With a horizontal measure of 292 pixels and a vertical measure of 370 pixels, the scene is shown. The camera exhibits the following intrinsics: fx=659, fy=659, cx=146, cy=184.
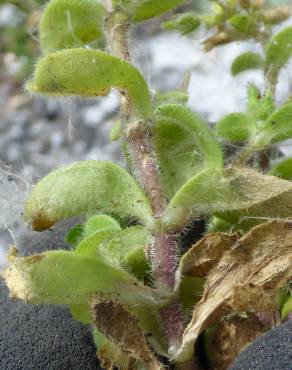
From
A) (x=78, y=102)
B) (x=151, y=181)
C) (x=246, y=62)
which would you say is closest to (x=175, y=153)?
(x=151, y=181)

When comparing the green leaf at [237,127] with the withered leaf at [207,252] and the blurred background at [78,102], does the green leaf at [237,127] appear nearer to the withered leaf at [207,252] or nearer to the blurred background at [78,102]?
the withered leaf at [207,252]

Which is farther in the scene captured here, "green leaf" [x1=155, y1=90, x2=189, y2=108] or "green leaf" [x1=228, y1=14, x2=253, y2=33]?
"green leaf" [x1=228, y1=14, x2=253, y2=33]

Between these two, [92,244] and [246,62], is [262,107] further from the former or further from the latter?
[92,244]

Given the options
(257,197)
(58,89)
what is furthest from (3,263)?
(257,197)

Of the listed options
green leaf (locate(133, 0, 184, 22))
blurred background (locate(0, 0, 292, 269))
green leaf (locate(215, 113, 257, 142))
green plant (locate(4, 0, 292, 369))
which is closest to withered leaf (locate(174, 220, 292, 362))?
green plant (locate(4, 0, 292, 369))

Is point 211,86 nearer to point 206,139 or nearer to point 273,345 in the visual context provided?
point 206,139

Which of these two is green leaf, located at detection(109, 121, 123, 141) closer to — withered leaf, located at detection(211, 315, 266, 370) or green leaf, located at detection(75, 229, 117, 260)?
green leaf, located at detection(75, 229, 117, 260)

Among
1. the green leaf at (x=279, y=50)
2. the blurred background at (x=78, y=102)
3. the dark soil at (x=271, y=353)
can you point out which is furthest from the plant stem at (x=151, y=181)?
the blurred background at (x=78, y=102)
